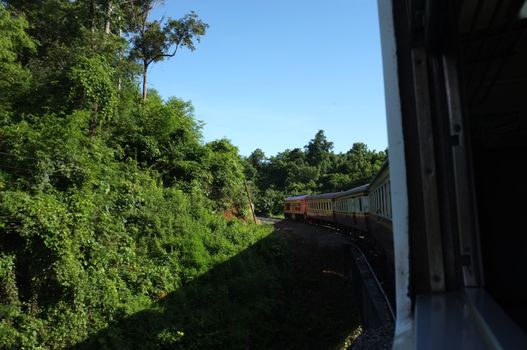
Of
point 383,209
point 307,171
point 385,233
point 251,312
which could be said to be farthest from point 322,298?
point 307,171

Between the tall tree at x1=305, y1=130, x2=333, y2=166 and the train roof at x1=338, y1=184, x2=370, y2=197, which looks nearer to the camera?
the train roof at x1=338, y1=184, x2=370, y2=197

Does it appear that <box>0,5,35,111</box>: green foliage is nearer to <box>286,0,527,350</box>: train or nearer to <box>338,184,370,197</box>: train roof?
<box>338,184,370,197</box>: train roof

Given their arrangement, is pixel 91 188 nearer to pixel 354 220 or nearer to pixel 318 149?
pixel 354 220

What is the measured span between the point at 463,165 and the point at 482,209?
1201mm

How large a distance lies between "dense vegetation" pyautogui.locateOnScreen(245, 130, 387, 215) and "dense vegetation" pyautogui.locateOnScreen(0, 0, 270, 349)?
36325 mm

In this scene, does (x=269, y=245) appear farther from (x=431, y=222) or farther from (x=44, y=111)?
(x=431, y=222)

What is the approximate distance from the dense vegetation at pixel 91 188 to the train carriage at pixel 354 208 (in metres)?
4.48

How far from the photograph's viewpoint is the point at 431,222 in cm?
233

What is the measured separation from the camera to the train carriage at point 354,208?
16.7m

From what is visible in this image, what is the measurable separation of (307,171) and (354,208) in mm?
60289

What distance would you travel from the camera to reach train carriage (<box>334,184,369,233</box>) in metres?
16.7

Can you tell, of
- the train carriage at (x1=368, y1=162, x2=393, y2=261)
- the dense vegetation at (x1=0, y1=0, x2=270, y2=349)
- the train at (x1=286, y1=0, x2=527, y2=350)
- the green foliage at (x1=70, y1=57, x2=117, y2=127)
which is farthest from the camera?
the green foliage at (x1=70, y1=57, x2=117, y2=127)

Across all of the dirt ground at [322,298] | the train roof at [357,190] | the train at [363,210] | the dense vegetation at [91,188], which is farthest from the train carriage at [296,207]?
the dirt ground at [322,298]

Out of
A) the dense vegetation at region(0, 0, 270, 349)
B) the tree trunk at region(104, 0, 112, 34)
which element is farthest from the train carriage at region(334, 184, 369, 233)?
the tree trunk at region(104, 0, 112, 34)
